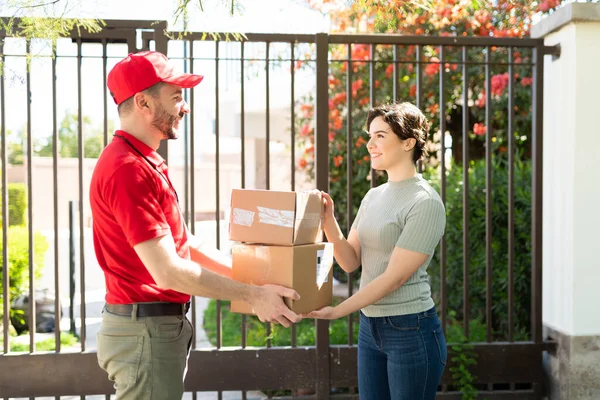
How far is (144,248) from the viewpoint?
2090mm

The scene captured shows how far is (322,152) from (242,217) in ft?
5.74

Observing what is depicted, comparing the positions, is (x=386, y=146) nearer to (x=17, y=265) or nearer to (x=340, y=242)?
(x=340, y=242)

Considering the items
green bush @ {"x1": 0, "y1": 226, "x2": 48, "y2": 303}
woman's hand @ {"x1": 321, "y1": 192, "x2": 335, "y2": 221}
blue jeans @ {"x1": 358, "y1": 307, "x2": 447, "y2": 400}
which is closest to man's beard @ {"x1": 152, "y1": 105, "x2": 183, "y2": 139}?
woman's hand @ {"x1": 321, "y1": 192, "x2": 335, "y2": 221}

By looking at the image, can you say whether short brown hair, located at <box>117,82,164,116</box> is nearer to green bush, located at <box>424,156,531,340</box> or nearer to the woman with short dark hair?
the woman with short dark hair

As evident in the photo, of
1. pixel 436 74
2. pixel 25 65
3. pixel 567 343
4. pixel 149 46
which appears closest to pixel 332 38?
pixel 149 46

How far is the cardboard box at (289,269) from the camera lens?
2439 mm

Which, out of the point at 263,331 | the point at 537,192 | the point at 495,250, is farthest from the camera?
the point at 263,331

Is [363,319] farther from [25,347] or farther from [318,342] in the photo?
[25,347]

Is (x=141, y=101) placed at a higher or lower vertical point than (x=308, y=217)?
higher

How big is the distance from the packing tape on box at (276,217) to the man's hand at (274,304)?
9.5 inches

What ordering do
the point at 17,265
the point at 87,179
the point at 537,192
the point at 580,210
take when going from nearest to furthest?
the point at 580,210 → the point at 537,192 → the point at 17,265 → the point at 87,179

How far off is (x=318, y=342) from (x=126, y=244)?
2.30 metres

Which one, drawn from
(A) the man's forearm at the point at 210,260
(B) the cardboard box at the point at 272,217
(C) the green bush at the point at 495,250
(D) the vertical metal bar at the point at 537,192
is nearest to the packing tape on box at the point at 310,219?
(B) the cardboard box at the point at 272,217

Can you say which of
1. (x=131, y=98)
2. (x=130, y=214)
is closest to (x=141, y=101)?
(x=131, y=98)
